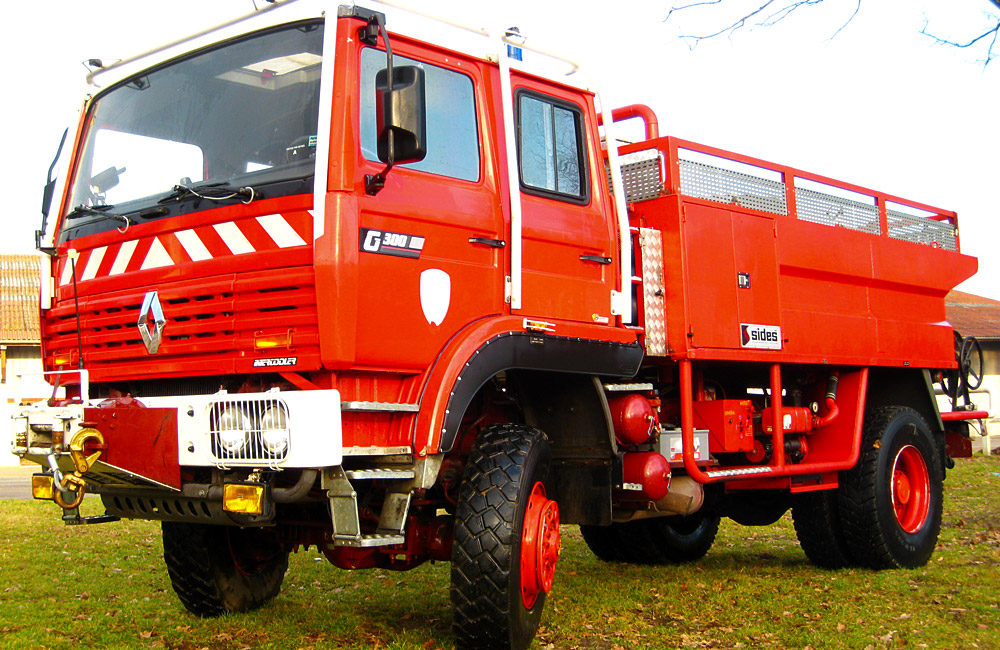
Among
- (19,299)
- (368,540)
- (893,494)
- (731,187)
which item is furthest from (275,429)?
(19,299)

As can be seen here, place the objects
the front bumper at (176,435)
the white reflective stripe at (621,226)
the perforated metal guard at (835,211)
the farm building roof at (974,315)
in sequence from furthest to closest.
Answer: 1. the farm building roof at (974,315)
2. the perforated metal guard at (835,211)
3. the white reflective stripe at (621,226)
4. the front bumper at (176,435)

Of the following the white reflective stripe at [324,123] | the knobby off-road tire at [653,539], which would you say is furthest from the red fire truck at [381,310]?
the knobby off-road tire at [653,539]

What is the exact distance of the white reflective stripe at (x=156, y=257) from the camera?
184 inches

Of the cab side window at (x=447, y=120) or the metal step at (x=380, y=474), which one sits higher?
the cab side window at (x=447, y=120)

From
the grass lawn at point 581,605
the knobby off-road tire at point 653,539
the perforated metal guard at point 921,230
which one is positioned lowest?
the grass lawn at point 581,605

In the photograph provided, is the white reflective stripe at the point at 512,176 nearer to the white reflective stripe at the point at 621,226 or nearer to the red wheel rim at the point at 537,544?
the white reflective stripe at the point at 621,226

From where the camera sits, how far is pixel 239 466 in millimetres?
4207

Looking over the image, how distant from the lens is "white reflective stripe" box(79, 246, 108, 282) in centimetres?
500

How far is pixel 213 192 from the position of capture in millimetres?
4547

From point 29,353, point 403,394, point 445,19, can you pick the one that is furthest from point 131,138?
point 29,353

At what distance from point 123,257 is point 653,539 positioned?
4.95 meters

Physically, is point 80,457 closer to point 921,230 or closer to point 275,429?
point 275,429

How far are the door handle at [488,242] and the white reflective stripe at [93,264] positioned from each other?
6.22ft

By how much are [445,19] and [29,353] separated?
75.7 ft
